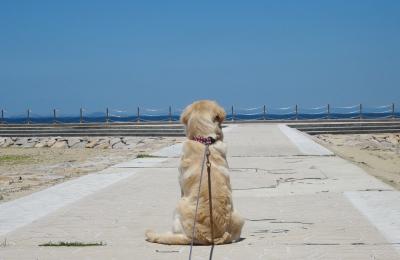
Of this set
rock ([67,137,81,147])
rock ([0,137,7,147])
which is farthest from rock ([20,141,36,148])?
rock ([67,137,81,147])

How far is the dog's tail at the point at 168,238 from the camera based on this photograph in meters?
6.20

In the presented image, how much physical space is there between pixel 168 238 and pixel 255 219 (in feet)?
6.68

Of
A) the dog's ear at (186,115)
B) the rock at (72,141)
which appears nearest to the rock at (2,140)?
the rock at (72,141)

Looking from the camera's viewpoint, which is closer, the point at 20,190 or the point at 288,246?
the point at 288,246

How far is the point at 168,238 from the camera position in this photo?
634 centimetres

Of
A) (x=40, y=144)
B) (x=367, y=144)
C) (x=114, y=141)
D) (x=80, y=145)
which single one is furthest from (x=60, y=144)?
Answer: (x=367, y=144)

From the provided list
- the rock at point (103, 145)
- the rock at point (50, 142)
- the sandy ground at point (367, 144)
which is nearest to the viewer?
the sandy ground at point (367, 144)

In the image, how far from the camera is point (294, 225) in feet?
24.9

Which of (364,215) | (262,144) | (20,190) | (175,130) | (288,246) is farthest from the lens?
(175,130)

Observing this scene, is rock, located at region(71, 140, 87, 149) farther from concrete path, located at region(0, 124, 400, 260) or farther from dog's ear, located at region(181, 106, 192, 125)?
dog's ear, located at region(181, 106, 192, 125)

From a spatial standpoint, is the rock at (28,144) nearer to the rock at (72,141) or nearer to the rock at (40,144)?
the rock at (40,144)

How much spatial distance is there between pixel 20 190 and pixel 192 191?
23.8 ft

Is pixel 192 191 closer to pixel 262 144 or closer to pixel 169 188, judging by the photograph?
pixel 169 188

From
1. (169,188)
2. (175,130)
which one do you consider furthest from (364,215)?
(175,130)
